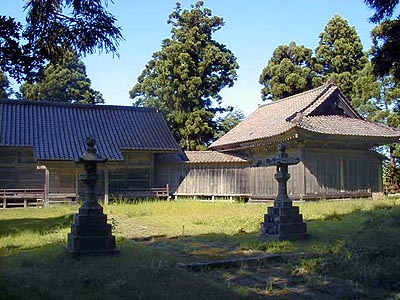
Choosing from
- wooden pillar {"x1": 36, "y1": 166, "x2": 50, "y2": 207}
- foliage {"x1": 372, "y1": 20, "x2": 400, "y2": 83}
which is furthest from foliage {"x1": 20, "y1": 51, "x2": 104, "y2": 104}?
foliage {"x1": 372, "y1": 20, "x2": 400, "y2": 83}

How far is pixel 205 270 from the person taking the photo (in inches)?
294

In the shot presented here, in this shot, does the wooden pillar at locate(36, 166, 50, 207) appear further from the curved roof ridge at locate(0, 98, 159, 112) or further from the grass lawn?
the grass lawn

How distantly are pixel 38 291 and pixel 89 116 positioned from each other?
22.8m

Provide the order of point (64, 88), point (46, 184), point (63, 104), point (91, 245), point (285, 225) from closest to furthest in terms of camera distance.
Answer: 1. point (91, 245)
2. point (285, 225)
3. point (46, 184)
4. point (63, 104)
5. point (64, 88)

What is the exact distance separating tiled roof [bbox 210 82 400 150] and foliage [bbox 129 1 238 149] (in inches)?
260

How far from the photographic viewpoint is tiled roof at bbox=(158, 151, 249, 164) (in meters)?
25.9

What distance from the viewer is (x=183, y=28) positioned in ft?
118

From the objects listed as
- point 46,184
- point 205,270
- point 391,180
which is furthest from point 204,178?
point 205,270

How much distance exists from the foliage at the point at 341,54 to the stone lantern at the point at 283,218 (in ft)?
83.9

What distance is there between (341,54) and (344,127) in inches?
607

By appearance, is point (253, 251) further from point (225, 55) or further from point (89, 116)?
point (225, 55)

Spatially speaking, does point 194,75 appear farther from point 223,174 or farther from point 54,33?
point 54,33

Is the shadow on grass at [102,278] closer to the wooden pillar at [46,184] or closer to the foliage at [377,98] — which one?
the wooden pillar at [46,184]

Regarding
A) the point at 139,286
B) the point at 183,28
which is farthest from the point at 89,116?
the point at 139,286
